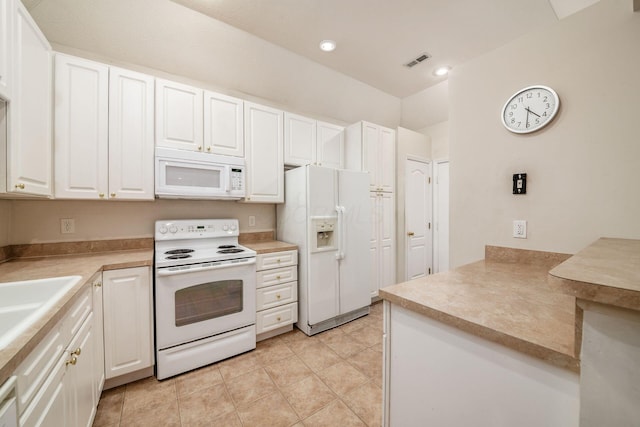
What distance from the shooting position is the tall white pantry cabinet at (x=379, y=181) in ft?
10.6

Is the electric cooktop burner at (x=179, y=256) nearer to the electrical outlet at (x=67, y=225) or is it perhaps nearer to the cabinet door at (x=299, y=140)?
the electrical outlet at (x=67, y=225)

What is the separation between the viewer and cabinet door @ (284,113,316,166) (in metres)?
2.82

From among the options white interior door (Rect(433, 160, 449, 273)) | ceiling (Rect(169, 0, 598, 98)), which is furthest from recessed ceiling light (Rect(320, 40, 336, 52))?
white interior door (Rect(433, 160, 449, 273))

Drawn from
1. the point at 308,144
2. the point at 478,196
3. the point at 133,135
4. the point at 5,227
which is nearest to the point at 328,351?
the point at 478,196

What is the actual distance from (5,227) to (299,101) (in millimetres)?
2904

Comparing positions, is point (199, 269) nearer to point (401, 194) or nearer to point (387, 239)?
point (387, 239)

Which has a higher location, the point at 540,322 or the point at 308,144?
the point at 308,144

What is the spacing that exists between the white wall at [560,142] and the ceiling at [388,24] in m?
0.56

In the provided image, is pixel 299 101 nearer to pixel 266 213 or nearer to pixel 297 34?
pixel 297 34

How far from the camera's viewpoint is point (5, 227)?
183 centimetres

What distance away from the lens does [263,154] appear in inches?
104

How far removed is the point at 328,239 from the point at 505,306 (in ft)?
6.37

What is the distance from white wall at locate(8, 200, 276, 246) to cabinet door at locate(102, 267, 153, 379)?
68 centimetres

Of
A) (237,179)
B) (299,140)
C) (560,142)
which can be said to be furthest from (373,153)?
(560,142)
